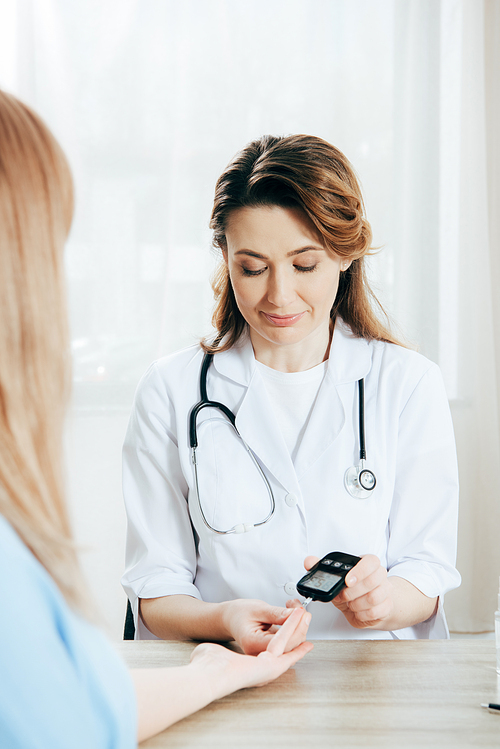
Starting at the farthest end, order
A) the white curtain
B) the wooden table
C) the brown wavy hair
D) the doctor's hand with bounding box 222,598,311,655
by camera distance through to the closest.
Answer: the white curtain < the brown wavy hair < the doctor's hand with bounding box 222,598,311,655 < the wooden table

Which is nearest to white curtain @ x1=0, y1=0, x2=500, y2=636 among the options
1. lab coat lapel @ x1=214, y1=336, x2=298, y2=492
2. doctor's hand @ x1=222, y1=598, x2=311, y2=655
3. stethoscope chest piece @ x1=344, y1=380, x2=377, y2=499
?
lab coat lapel @ x1=214, y1=336, x2=298, y2=492

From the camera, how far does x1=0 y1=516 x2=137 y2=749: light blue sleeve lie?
500 millimetres

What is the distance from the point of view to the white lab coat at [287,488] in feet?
4.05

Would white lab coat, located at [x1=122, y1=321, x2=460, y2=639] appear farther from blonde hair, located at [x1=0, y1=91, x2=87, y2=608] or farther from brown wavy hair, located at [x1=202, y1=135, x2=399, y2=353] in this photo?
blonde hair, located at [x1=0, y1=91, x2=87, y2=608]

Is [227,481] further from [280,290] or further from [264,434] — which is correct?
[280,290]

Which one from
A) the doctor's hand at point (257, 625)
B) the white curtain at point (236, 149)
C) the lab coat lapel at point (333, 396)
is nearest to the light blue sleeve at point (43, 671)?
the doctor's hand at point (257, 625)

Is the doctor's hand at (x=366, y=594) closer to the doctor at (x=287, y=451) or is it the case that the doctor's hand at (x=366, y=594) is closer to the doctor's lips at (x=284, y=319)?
the doctor at (x=287, y=451)

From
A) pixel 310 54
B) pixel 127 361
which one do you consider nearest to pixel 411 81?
pixel 310 54

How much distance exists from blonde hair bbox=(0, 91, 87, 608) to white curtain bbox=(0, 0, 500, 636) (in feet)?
6.11

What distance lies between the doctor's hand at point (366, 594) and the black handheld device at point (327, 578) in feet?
0.04

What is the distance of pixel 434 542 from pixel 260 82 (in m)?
1.87

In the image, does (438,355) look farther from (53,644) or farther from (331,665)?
(53,644)

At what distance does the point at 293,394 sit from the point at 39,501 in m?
0.89

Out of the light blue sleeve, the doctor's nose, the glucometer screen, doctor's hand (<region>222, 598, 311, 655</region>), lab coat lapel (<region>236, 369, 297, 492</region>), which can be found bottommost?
doctor's hand (<region>222, 598, 311, 655</region>)
